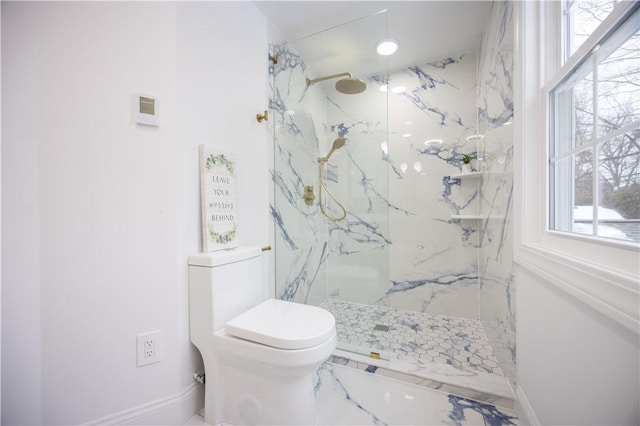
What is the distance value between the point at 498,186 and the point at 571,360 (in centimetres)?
99

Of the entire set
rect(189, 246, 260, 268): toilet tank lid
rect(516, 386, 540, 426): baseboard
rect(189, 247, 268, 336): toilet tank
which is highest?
rect(189, 246, 260, 268): toilet tank lid

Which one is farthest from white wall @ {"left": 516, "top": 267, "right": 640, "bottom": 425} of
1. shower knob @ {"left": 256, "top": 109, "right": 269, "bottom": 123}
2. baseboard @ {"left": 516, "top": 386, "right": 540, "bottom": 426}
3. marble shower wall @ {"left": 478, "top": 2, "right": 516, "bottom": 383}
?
shower knob @ {"left": 256, "top": 109, "right": 269, "bottom": 123}

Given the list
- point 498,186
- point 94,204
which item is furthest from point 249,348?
point 498,186

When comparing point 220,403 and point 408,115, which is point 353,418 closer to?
point 220,403

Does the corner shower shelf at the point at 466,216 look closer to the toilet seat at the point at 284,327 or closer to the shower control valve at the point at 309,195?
the shower control valve at the point at 309,195

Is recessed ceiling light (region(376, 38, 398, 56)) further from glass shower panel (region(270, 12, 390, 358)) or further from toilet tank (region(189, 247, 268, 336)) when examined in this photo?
toilet tank (region(189, 247, 268, 336))

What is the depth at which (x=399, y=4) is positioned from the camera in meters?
1.54

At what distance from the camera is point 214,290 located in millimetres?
1102

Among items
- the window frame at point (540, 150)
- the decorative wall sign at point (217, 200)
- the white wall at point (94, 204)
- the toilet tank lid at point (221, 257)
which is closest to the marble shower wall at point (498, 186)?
the window frame at point (540, 150)

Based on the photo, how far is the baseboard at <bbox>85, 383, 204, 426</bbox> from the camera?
3.26ft

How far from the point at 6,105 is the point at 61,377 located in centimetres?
106

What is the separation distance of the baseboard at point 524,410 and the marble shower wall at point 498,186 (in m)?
0.09

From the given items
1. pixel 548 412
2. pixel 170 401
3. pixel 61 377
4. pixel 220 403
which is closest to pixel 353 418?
pixel 220 403

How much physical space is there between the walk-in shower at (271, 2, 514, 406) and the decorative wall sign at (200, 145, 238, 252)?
42 centimetres
